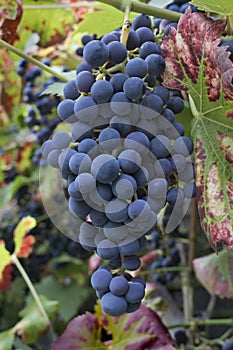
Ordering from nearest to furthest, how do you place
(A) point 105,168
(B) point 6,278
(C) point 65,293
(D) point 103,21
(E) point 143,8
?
(A) point 105,168 < (E) point 143,8 < (D) point 103,21 < (B) point 6,278 < (C) point 65,293

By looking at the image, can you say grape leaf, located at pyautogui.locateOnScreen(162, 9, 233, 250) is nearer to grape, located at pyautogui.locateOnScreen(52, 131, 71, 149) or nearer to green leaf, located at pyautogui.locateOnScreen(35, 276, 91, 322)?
grape, located at pyautogui.locateOnScreen(52, 131, 71, 149)

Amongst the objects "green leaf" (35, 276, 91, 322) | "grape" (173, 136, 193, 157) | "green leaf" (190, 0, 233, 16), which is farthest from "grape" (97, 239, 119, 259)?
"green leaf" (35, 276, 91, 322)

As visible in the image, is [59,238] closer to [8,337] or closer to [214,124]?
[8,337]

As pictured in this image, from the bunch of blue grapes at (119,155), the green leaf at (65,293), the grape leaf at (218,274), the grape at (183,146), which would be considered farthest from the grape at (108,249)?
the green leaf at (65,293)

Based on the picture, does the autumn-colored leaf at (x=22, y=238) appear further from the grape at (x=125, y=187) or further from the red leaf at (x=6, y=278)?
the grape at (x=125, y=187)

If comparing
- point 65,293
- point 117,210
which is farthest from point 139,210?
point 65,293

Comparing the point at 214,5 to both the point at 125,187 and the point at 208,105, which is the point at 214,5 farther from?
the point at 125,187
